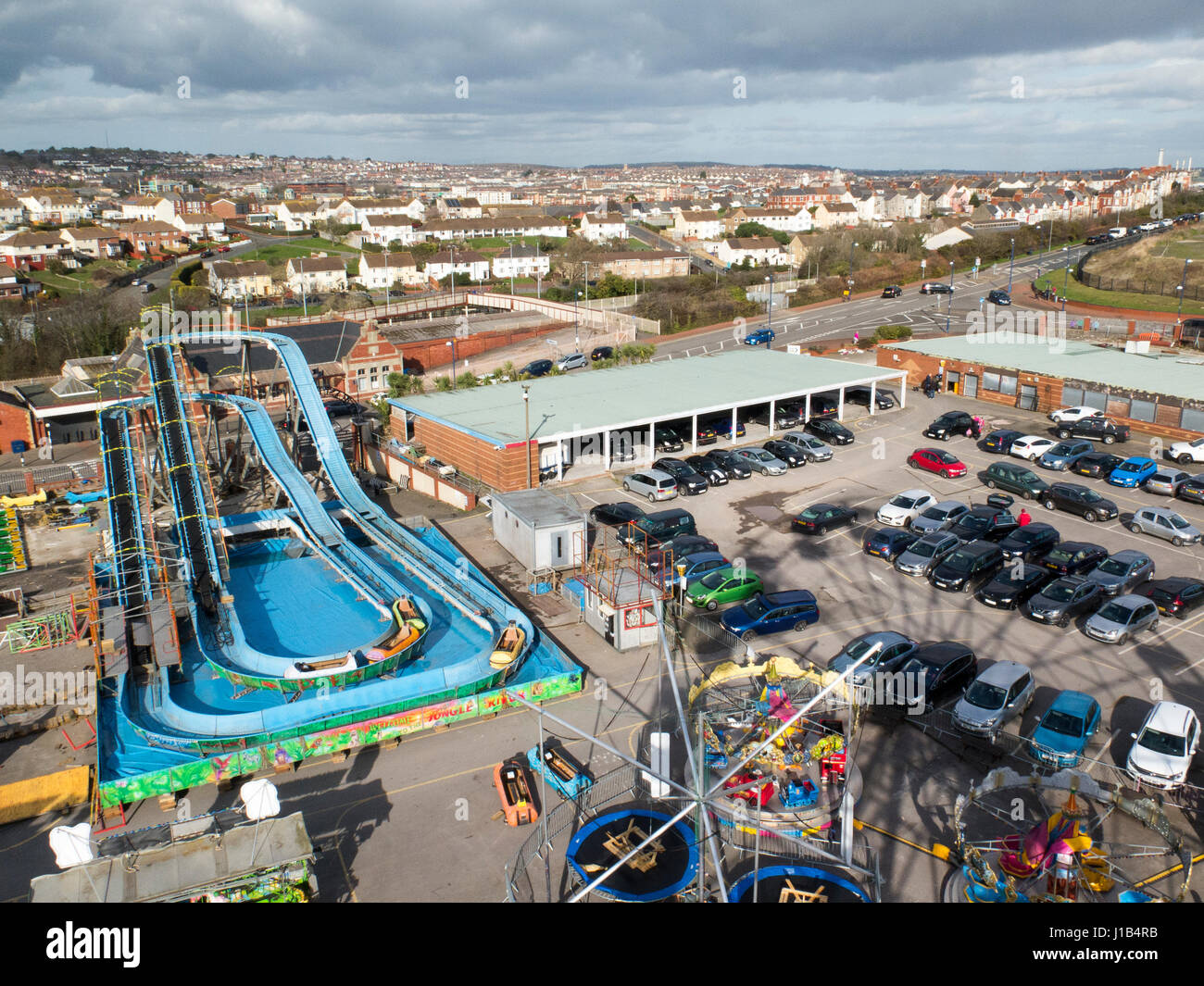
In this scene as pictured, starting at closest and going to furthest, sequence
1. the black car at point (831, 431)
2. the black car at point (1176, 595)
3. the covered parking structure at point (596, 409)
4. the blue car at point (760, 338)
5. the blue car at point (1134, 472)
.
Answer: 1. the black car at point (1176, 595)
2. the blue car at point (1134, 472)
3. the covered parking structure at point (596, 409)
4. the black car at point (831, 431)
5. the blue car at point (760, 338)

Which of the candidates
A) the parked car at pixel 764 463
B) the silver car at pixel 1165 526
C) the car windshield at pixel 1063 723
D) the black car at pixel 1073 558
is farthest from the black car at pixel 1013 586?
the parked car at pixel 764 463

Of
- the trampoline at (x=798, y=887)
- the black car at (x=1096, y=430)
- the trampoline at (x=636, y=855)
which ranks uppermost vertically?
the black car at (x=1096, y=430)

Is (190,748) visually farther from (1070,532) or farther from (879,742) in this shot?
(1070,532)

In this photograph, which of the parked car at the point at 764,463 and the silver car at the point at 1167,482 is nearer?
the silver car at the point at 1167,482

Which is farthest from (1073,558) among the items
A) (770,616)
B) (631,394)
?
(631,394)

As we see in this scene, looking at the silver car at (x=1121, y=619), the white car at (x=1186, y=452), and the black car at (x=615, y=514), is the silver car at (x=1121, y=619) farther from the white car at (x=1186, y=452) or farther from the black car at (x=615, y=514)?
the white car at (x=1186, y=452)

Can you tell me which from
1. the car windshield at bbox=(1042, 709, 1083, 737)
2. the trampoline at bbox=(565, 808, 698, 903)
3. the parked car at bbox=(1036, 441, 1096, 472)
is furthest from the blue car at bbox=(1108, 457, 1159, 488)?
the trampoline at bbox=(565, 808, 698, 903)

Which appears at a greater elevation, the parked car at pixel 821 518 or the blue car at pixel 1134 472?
the blue car at pixel 1134 472

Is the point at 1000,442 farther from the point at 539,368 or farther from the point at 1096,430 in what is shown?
the point at 539,368
